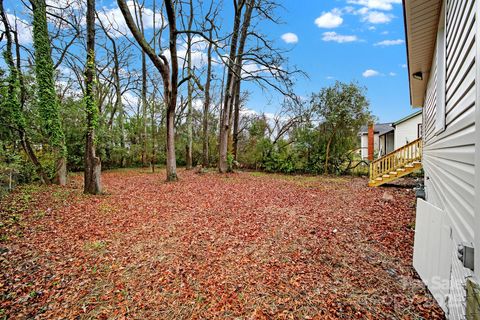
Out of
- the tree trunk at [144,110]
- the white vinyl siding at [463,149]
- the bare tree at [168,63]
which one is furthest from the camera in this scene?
the tree trunk at [144,110]

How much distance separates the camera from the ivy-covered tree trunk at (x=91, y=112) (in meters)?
6.38

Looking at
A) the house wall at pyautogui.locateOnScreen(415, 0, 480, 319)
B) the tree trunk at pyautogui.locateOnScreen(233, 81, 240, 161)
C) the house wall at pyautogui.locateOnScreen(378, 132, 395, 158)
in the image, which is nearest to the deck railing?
the house wall at pyautogui.locateOnScreen(415, 0, 480, 319)

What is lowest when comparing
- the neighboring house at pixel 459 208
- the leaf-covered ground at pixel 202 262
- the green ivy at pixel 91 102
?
the leaf-covered ground at pixel 202 262

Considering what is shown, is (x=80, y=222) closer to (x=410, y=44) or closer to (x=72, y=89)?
(x=410, y=44)

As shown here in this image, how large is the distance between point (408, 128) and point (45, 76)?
2126 cm

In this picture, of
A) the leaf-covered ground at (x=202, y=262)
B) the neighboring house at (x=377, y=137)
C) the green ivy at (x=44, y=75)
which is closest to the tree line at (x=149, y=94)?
the green ivy at (x=44, y=75)

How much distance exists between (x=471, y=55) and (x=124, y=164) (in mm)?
18117

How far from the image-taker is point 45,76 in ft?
22.4

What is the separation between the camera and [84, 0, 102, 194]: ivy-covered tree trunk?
251 inches

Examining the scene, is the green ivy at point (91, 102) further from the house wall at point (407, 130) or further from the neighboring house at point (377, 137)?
the neighboring house at point (377, 137)

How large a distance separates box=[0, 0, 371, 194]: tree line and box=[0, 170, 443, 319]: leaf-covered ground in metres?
2.47

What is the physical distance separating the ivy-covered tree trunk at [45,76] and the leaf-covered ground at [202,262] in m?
2.30

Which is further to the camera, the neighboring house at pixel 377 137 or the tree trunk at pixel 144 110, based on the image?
the neighboring house at pixel 377 137

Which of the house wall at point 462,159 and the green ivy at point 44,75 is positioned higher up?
the green ivy at point 44,75
